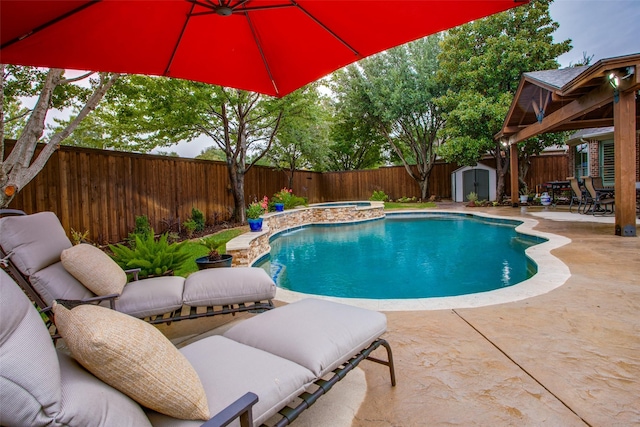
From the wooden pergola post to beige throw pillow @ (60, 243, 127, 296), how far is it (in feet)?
26.3

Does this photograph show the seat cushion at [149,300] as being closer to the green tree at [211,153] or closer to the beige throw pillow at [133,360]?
the beige throw pillow at [133,360]

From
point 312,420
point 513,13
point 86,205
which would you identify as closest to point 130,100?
point 86,205

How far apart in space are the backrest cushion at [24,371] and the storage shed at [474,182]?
17848mm

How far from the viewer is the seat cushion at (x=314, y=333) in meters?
1.64

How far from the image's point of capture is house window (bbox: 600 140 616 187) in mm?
12641

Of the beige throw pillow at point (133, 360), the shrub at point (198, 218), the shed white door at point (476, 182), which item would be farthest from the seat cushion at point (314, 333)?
Answer: the shed white door at point (476, 182)

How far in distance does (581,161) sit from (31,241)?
18410 millimetres

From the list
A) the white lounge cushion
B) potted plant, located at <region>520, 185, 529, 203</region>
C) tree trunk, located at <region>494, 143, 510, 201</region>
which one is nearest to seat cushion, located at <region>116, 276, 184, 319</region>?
the white lounge cushion

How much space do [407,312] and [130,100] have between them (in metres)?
7.47

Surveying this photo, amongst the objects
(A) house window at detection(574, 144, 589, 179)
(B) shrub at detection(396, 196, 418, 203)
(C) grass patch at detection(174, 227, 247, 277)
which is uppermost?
(A) house window at detection(574, 144, 589, 179)

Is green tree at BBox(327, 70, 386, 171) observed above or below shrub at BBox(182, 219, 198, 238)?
above

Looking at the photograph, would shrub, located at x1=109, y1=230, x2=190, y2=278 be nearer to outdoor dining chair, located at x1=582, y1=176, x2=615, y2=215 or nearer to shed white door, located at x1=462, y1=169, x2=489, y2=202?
Result: outdoor dining chair, located at x1=582, y1=176, x2=615, y2=215

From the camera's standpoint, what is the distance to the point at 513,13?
1320cm

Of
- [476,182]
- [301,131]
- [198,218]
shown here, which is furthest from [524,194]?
[198,218]
